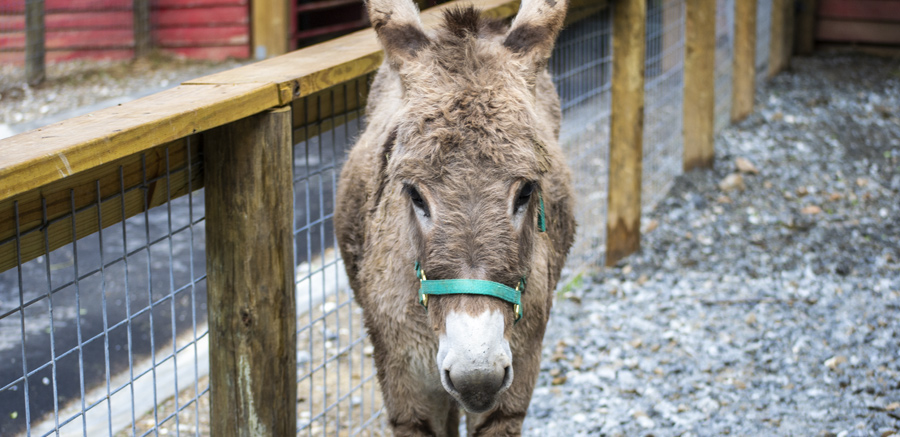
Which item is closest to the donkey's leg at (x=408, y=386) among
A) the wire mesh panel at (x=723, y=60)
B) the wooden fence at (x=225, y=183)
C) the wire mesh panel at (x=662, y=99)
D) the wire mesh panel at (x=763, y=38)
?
the wooden fence at (x=225, y=183)

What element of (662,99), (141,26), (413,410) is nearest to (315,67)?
(413,410)

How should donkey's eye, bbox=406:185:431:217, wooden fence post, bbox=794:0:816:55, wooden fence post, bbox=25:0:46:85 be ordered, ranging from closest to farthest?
donkey's eye, bbox=406:185:431:217 → wooden fence post, bbox=25:0:46:85 → wooden fence post, bbox=794:0:816:55

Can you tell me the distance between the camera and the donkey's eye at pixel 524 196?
2.32m

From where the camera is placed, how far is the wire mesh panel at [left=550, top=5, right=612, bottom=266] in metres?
5.34

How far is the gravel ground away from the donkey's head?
6.45 ft

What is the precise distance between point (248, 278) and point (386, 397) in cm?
71

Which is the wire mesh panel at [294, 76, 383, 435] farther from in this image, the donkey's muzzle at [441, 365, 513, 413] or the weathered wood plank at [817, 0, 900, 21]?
the weathered wood plank at [817, 0, 900, 21]

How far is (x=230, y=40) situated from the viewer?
442 inches

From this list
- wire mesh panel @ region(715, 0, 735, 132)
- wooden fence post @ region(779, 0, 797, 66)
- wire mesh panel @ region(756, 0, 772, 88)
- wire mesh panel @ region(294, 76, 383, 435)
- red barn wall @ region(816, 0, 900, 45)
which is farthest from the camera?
red barn wall @ region(816, 0, 900, 45)

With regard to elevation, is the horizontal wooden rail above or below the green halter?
above

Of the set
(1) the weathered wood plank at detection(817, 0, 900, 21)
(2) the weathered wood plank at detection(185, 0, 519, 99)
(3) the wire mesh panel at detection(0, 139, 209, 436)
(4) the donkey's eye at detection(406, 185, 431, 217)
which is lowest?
(3) the wire mesh panel at detection(0, 139, 209, 436)

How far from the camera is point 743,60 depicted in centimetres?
861

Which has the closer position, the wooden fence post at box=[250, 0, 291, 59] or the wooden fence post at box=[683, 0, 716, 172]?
the wooden fence post at box=[683, 0, 716, 172]

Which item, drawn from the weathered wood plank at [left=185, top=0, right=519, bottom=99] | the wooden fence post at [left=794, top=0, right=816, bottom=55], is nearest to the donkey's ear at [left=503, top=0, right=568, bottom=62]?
the weathered wood plank at [left=185, top=0, right=519, bottom=99]
